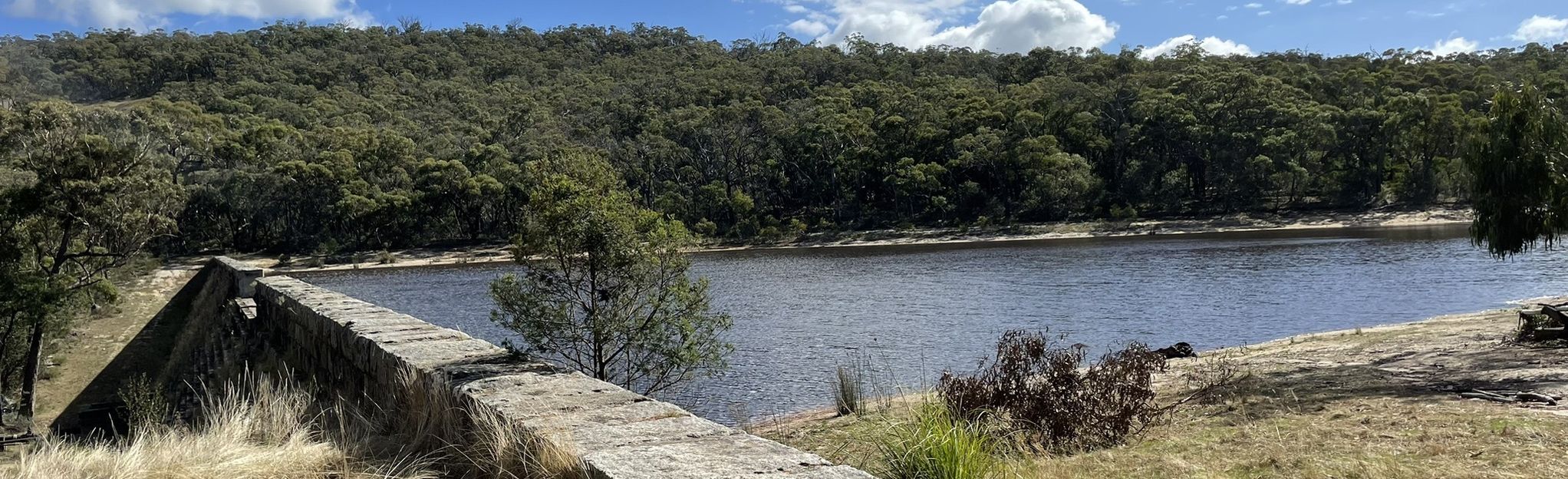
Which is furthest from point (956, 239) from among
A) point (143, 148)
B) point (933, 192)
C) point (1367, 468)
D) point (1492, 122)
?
point (1367, 468)

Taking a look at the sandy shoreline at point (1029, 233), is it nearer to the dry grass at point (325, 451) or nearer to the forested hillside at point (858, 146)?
the forested hillside at point (858, 146)

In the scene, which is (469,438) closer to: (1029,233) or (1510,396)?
(1510,396)

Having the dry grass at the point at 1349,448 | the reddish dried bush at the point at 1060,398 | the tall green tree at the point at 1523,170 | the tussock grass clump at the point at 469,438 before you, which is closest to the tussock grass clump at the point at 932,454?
the dry grass at the point at 1349,448

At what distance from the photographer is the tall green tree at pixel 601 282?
33.3 feet

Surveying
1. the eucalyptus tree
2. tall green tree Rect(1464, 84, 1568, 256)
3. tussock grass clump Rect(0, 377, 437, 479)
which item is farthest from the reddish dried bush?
the eucalyptus tree

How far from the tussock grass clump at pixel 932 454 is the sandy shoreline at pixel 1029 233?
180 feet

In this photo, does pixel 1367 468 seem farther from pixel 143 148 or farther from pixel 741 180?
pixel 741 180

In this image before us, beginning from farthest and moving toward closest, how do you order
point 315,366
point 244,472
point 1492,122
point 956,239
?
point 956,239, point 1492,122, point 315,366, point 244,472

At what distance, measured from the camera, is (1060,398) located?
24.4 ft

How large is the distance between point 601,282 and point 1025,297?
22027 millimetres

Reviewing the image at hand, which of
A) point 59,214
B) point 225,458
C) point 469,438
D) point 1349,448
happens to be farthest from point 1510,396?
point 59,214

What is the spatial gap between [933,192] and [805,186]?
10.1m

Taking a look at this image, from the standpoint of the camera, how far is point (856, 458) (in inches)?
237

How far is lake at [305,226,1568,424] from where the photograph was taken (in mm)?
20234
